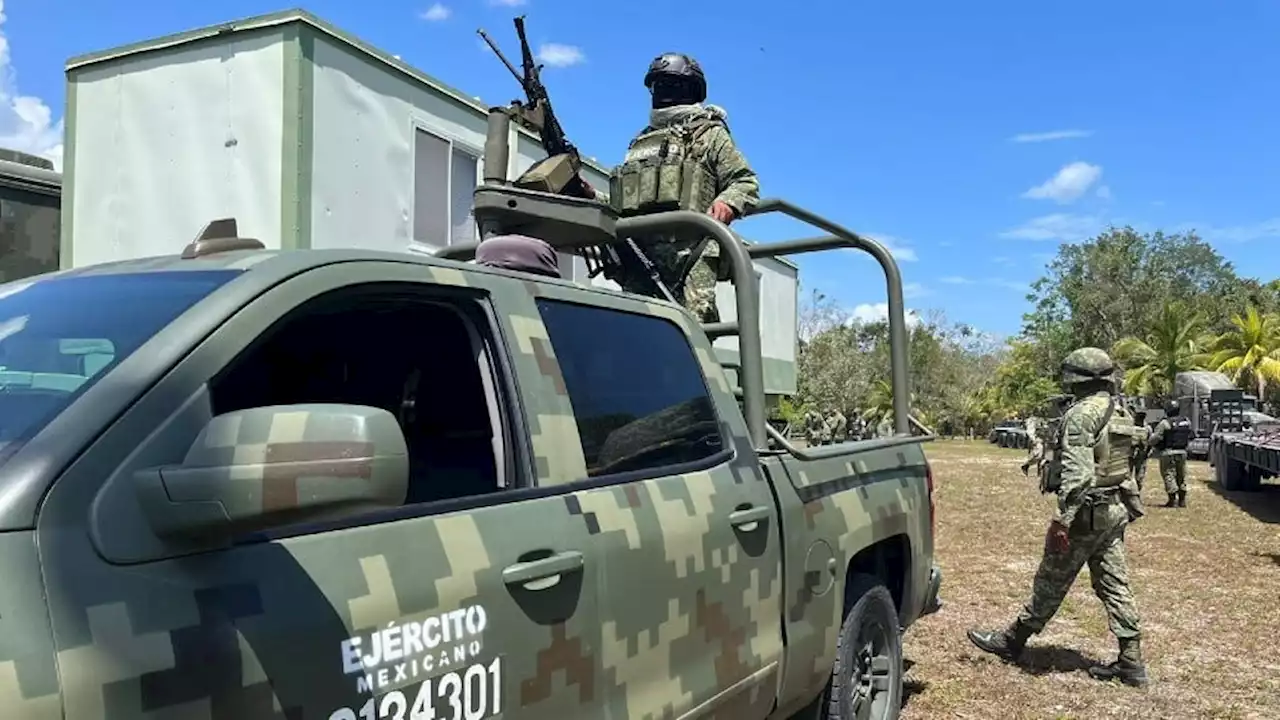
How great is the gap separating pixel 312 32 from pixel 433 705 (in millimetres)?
6447

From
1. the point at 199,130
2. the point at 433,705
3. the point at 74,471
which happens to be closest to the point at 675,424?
the point at 433,705

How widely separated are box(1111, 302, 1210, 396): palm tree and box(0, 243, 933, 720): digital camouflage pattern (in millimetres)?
39492

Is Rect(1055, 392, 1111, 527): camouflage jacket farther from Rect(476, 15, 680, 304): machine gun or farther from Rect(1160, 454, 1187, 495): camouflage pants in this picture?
Rect(1160, 454, 1187, 495): camouflage pants

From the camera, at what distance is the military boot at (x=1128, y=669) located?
574 cm

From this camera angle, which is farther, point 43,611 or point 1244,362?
point 1244,362

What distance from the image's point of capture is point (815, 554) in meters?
3.55

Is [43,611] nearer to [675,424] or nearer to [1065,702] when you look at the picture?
[675,424]

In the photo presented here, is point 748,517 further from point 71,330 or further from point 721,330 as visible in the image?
point 71,330

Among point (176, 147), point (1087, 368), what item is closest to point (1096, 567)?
point (1087, 368)

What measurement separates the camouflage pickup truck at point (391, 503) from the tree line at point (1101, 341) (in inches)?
1465

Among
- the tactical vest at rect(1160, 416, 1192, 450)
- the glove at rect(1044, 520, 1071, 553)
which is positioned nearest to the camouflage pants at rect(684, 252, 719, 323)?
the glove at rect(1044, 520, 1071, 553)

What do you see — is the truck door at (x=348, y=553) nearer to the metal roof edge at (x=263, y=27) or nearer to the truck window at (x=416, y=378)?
the truck window at (x=416, y=378)

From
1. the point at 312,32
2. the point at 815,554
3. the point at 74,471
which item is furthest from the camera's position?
the point at 312,32

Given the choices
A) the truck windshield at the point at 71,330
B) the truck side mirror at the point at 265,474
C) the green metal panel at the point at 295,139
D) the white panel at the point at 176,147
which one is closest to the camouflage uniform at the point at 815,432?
the truck windshield at the point at 71,330
